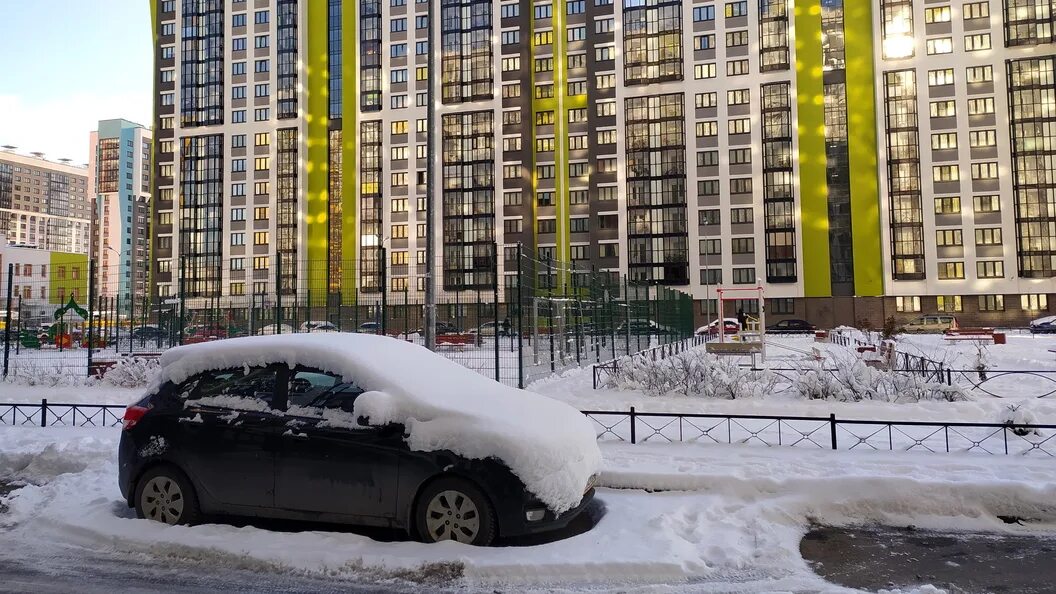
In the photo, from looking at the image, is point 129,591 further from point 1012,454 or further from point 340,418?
point 1012,454

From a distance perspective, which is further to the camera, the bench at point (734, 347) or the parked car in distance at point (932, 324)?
the parked car in distance at point (932, 324)

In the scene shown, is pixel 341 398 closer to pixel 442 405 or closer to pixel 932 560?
pixel 442 405

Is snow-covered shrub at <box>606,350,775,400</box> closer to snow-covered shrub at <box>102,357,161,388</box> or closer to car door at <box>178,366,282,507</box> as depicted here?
car door at <box>178,366,282,507</box>

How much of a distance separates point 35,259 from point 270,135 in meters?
51.7

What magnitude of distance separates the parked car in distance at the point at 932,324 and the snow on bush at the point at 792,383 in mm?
42527

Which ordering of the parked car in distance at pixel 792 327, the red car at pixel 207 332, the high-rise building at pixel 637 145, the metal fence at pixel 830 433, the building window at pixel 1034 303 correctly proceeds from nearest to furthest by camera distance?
1. the metal fence at pixel 830 433
2. the red car at pixel 207 332
3. the parked car in distance at pixel 792 327
4. the building window at pixel 1034 303
5. the high-rise building at pixel 637 145

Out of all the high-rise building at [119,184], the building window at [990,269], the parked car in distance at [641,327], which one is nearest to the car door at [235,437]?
the parked car in distance at [641,327]

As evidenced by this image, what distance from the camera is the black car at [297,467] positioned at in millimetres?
5074

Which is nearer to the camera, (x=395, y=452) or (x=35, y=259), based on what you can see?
(x=395, y=452)

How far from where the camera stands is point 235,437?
18.1ft

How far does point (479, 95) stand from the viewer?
7038cm

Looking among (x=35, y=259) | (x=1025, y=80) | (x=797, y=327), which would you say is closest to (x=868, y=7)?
(x=1025, y=80)

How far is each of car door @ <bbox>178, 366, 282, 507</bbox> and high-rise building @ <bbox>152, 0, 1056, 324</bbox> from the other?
46.8 metres

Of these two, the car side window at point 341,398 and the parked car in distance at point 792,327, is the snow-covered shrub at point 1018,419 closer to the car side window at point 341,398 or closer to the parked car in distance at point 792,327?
the car side window at point 341,398
